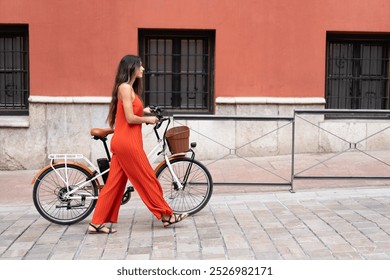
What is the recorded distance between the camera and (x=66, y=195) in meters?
6.21

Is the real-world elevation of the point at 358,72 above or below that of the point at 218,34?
below

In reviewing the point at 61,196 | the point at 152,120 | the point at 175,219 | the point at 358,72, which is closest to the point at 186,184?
the point at 175,219

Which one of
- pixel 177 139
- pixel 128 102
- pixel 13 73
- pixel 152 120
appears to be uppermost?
pixel 13 73

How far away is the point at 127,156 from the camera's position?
590 centimetres

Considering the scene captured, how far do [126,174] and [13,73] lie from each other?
601 cm

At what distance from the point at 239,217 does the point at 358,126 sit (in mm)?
5325

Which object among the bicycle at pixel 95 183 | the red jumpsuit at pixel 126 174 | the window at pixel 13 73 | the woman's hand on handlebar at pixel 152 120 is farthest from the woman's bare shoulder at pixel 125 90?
the window at pixel 13 73

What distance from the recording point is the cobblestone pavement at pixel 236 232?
5.30m

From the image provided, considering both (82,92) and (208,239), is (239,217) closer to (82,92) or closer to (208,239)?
(208,239)

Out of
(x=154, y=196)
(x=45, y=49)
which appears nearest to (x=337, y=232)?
(x=154, y=196)

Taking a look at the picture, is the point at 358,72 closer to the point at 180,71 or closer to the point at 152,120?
the point at 180,71

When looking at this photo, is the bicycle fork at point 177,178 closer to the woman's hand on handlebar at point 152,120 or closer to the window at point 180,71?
the woman's hand on handlebar at point 152,120

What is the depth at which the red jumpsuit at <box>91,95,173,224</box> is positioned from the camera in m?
5.91

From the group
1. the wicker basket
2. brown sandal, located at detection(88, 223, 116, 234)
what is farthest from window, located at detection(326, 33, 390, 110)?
brown sandal, located at detection(88, 223, 116, 234)
